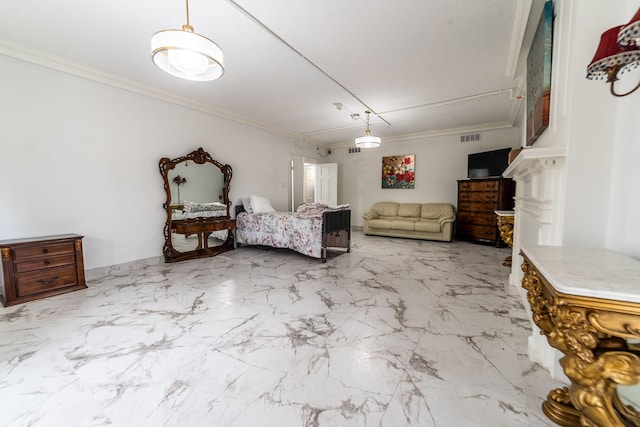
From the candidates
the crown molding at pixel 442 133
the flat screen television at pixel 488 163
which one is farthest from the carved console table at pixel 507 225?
the crown molding at pixel 442 133

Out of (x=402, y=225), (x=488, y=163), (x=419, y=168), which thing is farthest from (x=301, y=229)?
(x=488, y=163)

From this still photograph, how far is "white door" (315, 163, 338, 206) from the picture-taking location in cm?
727

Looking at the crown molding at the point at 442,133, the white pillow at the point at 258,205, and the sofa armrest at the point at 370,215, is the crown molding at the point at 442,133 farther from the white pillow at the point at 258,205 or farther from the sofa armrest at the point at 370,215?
the white pillow at the point at 258,205

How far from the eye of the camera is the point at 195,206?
4.44 m

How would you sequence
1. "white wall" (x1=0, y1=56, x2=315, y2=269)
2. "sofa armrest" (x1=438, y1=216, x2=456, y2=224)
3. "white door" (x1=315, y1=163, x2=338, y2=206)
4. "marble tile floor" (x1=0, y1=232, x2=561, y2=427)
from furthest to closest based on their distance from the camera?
"white door" (x1=315, y1=163, x2=338, y2=206)
"sofa armrest" (x1=438, y1=216, x2=456, y2=224)
"white wall" (x1=0, y1=56, x2=315, y2=269)
"marble tile floor" (x1=0, y1=232, x2=561, y2=427)

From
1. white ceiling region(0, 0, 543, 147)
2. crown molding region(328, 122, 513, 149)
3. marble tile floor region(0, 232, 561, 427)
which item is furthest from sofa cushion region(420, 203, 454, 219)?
marble tile floor region(0, 232, 561, 427)

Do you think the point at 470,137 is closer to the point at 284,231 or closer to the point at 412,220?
the point at 412,220

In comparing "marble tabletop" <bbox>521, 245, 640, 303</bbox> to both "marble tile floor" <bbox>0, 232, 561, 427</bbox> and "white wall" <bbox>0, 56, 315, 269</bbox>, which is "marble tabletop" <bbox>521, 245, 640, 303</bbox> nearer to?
"marble tile floor" <bbox>0, 232, 561, 427</bbox>

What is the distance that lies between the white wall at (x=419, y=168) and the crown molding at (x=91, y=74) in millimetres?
4077

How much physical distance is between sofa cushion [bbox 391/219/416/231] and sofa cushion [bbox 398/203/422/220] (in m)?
0.39

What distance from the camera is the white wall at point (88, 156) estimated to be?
2742 mm

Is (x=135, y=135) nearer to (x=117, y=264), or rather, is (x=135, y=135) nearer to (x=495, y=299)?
(x=117, y=264)

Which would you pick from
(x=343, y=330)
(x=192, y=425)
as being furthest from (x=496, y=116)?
(x=192, y=425)

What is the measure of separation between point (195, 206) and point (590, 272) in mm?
4793
